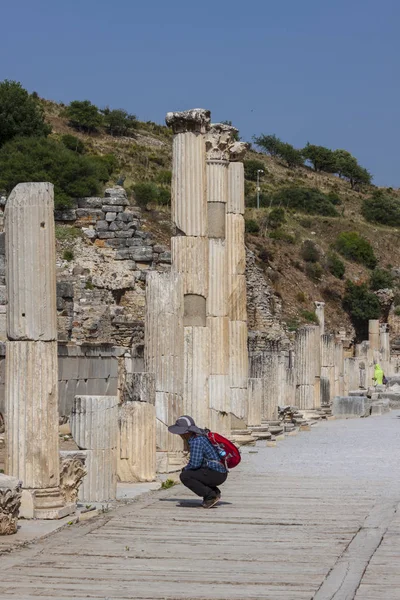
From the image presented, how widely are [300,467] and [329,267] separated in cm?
5635

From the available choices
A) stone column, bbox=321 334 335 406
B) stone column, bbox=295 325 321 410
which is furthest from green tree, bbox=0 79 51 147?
stone column, bbox=295 325 321 410

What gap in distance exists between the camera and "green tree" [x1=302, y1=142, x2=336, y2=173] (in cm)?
11381

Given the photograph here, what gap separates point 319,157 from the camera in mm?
114188

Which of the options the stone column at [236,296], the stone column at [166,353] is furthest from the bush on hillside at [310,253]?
the stone column at [166,353]

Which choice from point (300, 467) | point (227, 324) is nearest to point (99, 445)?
→ point (300, 467)

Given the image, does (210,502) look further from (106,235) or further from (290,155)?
(290,155)

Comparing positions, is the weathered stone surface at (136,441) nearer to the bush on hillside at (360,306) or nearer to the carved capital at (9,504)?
the carved capital at (9,504)

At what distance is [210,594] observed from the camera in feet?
25.5

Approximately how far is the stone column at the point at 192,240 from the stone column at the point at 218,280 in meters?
1.46

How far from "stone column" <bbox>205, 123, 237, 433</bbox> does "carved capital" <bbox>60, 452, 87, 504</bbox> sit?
7.72m

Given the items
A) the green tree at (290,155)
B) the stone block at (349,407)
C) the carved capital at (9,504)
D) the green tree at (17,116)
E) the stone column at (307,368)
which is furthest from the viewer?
the green tree at (290,155)

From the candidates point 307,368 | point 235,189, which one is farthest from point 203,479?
point 307,368

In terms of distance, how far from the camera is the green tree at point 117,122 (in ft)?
272

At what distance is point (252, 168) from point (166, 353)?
270ft
